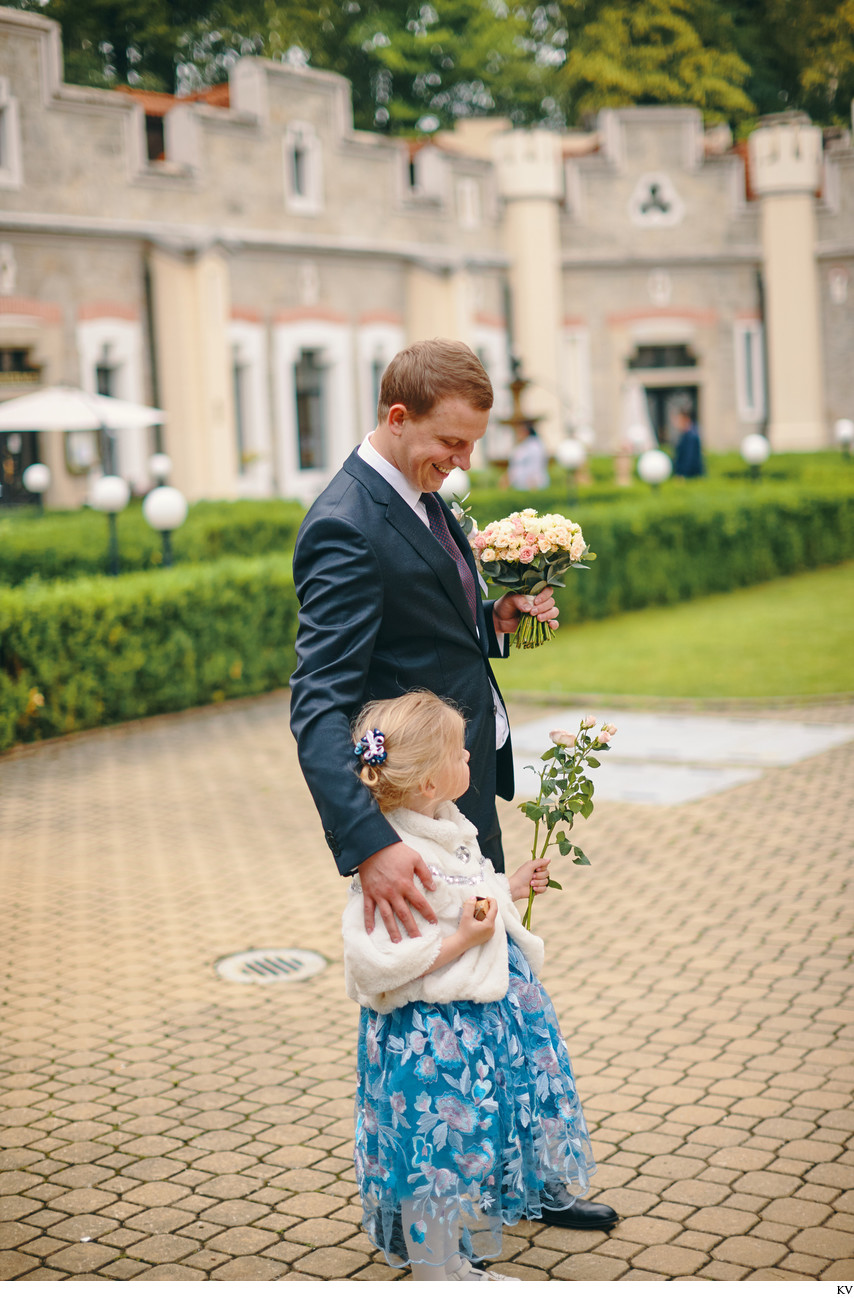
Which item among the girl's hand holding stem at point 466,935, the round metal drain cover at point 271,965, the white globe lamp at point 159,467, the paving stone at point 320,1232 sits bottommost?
the paving stone at point 320,1232

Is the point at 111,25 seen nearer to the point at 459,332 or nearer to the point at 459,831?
the point at 459,332

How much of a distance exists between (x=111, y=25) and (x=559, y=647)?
21.8m

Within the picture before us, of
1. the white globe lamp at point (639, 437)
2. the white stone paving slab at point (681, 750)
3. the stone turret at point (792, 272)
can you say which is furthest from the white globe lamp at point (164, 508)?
the stone turret at point (792, 272)

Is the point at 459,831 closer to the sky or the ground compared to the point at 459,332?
closer to the ground

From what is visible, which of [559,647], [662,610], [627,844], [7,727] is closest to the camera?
[627,844]

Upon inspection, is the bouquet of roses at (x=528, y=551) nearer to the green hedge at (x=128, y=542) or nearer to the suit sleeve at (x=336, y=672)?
the suit sleeve at (x=336, y=672)

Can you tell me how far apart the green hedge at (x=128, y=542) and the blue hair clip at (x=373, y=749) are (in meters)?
9.27


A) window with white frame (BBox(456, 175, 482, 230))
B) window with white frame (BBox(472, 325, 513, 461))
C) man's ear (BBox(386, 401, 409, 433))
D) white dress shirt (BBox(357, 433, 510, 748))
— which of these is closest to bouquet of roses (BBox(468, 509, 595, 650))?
white dress shirt (BBox(357, 433, 510, 748))

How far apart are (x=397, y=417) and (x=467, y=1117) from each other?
4.74 feet

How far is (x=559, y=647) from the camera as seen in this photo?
12.4m

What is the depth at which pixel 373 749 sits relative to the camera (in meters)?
2.68

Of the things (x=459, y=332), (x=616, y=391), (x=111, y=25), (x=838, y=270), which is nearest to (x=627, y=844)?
(x=459, y=332)

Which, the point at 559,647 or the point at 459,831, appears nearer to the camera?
the point at 459,831

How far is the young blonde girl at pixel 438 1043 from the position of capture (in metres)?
2.71
